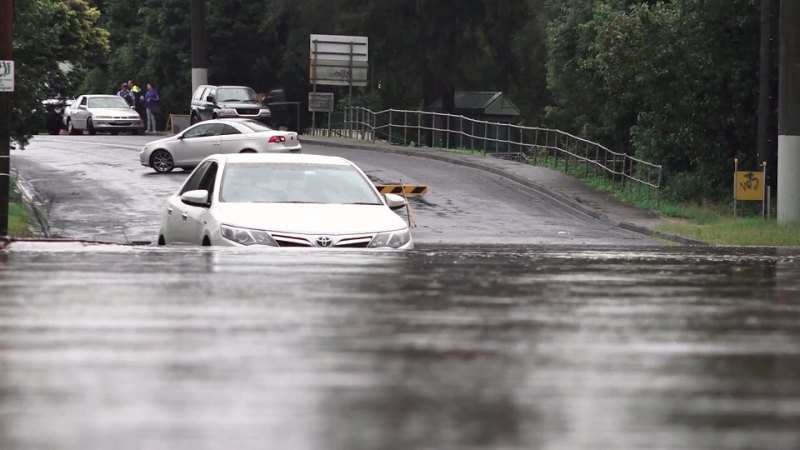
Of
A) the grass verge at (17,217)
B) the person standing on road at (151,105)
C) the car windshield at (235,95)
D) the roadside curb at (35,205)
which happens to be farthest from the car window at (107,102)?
the grass verge at (17,217)

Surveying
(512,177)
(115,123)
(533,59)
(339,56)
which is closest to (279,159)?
(512,177)

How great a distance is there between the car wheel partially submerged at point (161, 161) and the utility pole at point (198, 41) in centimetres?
1658

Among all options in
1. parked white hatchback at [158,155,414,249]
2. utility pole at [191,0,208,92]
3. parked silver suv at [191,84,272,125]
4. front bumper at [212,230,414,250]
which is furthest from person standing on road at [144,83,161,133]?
front bumper at [212,230,414,250]

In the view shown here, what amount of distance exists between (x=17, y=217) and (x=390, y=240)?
1197 centimetres

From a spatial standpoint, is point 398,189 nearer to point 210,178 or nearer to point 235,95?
point 210,178

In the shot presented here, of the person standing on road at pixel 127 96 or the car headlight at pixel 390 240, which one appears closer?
the car headlight at pixel 390 240

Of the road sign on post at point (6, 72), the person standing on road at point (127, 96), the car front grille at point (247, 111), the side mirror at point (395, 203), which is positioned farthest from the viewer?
the person standing on road at point (127, 96)

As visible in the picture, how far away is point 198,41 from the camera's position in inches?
2047

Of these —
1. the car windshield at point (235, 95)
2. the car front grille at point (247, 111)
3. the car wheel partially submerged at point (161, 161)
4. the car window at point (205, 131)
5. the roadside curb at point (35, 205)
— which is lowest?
the roadside curb at point (35, 205)

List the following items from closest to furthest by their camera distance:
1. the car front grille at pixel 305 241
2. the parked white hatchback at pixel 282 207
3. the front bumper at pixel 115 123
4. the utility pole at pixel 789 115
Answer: the car front grille at pixel 305 241, the parked white hatchback at pixel 282 207, the utility pole at pixel 789 115, the front bumper at pixel 115 123

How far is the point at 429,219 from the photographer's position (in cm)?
2747

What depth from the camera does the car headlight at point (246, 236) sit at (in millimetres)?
12609

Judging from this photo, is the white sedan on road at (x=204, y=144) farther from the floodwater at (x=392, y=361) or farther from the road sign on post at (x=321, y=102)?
the floodwater at (x=392, y=361)

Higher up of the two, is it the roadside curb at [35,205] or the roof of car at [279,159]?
the roof of car at [279,159]
